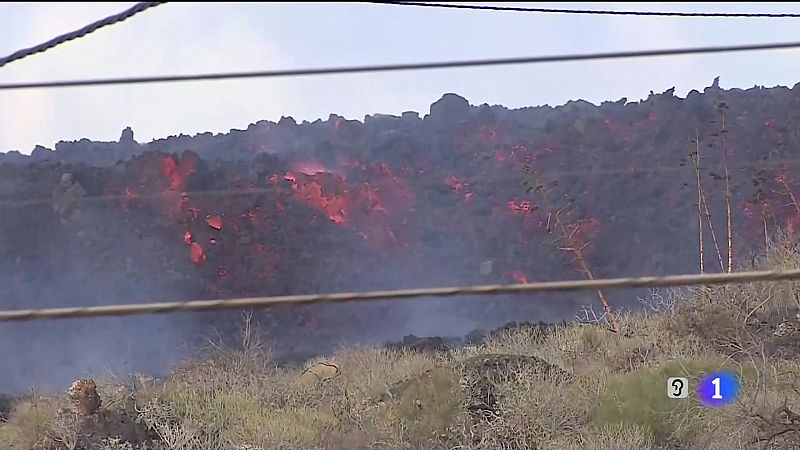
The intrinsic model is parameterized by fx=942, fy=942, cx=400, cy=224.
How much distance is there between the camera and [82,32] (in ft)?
5.46

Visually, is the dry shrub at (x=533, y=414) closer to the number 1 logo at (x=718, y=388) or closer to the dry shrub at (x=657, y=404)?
the dry shrub at (x=657, y=404)

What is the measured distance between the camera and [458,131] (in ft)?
42.3

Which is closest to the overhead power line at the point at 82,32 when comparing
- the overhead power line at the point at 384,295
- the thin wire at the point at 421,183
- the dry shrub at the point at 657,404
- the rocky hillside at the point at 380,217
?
the overhead power line at the point at 384,295

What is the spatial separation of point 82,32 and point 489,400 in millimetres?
5292

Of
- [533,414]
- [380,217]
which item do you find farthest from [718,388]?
[380,217]

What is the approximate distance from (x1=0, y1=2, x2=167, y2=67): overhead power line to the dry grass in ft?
15.4

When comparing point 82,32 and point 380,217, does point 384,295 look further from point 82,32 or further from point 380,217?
point 380,217

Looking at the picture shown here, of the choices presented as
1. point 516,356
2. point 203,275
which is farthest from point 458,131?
point 516,356

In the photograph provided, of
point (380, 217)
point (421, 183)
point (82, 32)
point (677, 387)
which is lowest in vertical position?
point (677, 387)

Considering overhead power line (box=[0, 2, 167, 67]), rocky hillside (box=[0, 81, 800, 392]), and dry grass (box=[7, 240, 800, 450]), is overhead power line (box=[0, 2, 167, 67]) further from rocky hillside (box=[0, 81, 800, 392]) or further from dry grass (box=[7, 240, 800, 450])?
rocky hillside (box=[0, 81, 800, 392])

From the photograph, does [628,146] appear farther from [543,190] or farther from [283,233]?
[283,233]

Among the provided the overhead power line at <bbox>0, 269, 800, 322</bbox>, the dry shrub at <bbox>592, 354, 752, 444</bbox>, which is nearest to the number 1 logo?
the dry shrub at <bbox>592, 354, 752, 444</bbox>

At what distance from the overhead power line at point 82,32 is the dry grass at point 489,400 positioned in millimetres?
4696

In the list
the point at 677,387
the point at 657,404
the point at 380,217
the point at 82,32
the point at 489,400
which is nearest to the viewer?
the point at 82,32
